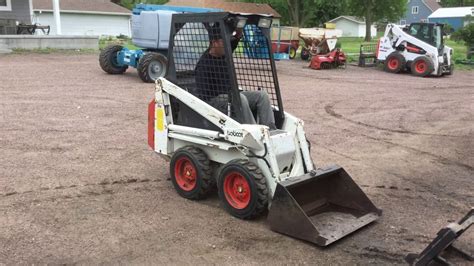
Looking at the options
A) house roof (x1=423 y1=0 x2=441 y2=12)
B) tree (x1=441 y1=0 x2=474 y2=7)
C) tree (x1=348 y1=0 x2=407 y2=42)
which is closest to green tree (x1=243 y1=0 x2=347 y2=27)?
tree (x1=348 y1=0 x2=407 y2=42)

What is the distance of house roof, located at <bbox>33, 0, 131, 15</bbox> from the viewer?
38.7 metres

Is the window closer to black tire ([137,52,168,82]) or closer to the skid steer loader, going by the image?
black tire ([137,52,168,82])

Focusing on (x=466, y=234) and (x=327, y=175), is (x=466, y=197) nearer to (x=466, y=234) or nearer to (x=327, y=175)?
(x=466, y=234)

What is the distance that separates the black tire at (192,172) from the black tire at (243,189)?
0.25 meters

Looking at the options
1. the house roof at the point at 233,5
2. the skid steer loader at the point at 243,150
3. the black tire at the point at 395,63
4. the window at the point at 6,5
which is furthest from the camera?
the house roof at the point at 233,5

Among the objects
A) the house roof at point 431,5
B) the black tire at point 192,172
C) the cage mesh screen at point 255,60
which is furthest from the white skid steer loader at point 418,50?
the house roof at point 431,5

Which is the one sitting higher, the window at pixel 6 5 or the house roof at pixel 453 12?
the house roof at pixel 453 12

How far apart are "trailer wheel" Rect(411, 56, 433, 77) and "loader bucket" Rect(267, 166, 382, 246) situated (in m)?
14.8

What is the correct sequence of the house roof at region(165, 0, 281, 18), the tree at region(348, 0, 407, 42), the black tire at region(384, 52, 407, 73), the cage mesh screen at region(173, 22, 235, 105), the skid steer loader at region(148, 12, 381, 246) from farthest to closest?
the house roof at region(165, 0, 281, 18), the tree at region(348, 0, 407, 42), the black tire at region(384, 52, 407, 73), the cage mesh screen at region(173, 22, 235, 105), the skid steer loader at region(148, 12, 381, 246)

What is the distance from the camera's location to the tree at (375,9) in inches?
1868

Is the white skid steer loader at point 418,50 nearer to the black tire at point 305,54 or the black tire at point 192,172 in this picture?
the black tire at point 305,54

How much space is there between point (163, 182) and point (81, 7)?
37734 millimetres

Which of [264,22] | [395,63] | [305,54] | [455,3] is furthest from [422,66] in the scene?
[455,3]

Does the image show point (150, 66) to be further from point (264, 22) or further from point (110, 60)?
point (264, 22)
